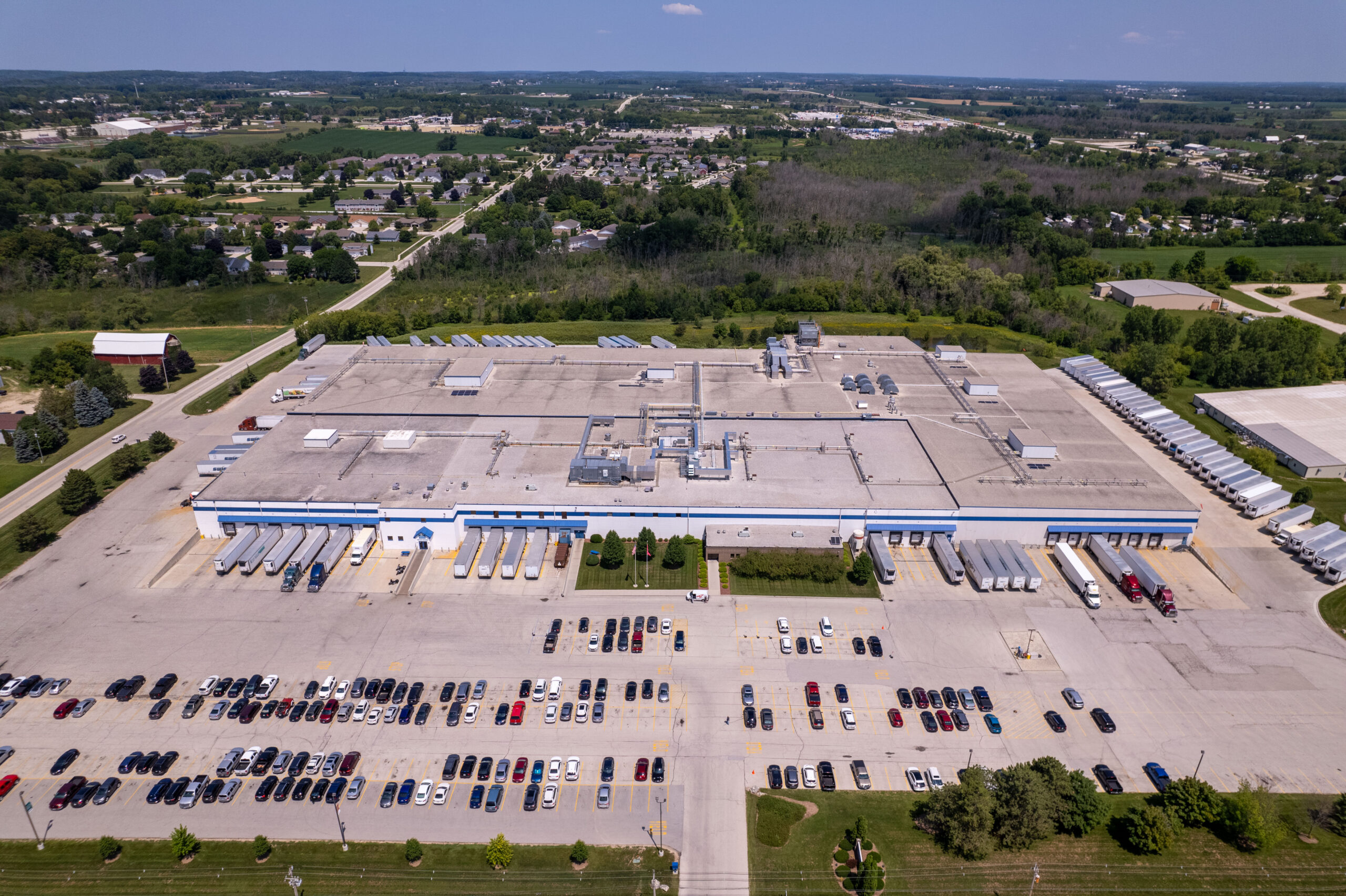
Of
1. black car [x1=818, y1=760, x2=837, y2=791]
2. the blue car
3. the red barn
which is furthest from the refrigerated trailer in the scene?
the red barn

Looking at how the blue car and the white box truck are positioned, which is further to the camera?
the white box truck

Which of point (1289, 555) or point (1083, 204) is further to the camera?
point (1083, 204)

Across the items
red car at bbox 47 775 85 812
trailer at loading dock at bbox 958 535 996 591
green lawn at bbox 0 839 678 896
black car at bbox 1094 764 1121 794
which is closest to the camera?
green lawn at bbox 0 839 678 896

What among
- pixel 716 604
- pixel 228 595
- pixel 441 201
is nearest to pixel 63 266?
pixel 441 201

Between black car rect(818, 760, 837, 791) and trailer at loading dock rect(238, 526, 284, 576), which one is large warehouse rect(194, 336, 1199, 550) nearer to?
trailer at loading dock rect(238, 526, 284, 576)

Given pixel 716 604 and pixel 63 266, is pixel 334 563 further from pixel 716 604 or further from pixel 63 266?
pixel 63 266

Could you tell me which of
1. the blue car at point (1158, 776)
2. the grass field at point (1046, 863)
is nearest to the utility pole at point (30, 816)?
the grass field at point (1046, 863)

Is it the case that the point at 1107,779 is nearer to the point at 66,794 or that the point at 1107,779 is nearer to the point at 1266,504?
the point at 1266,504
